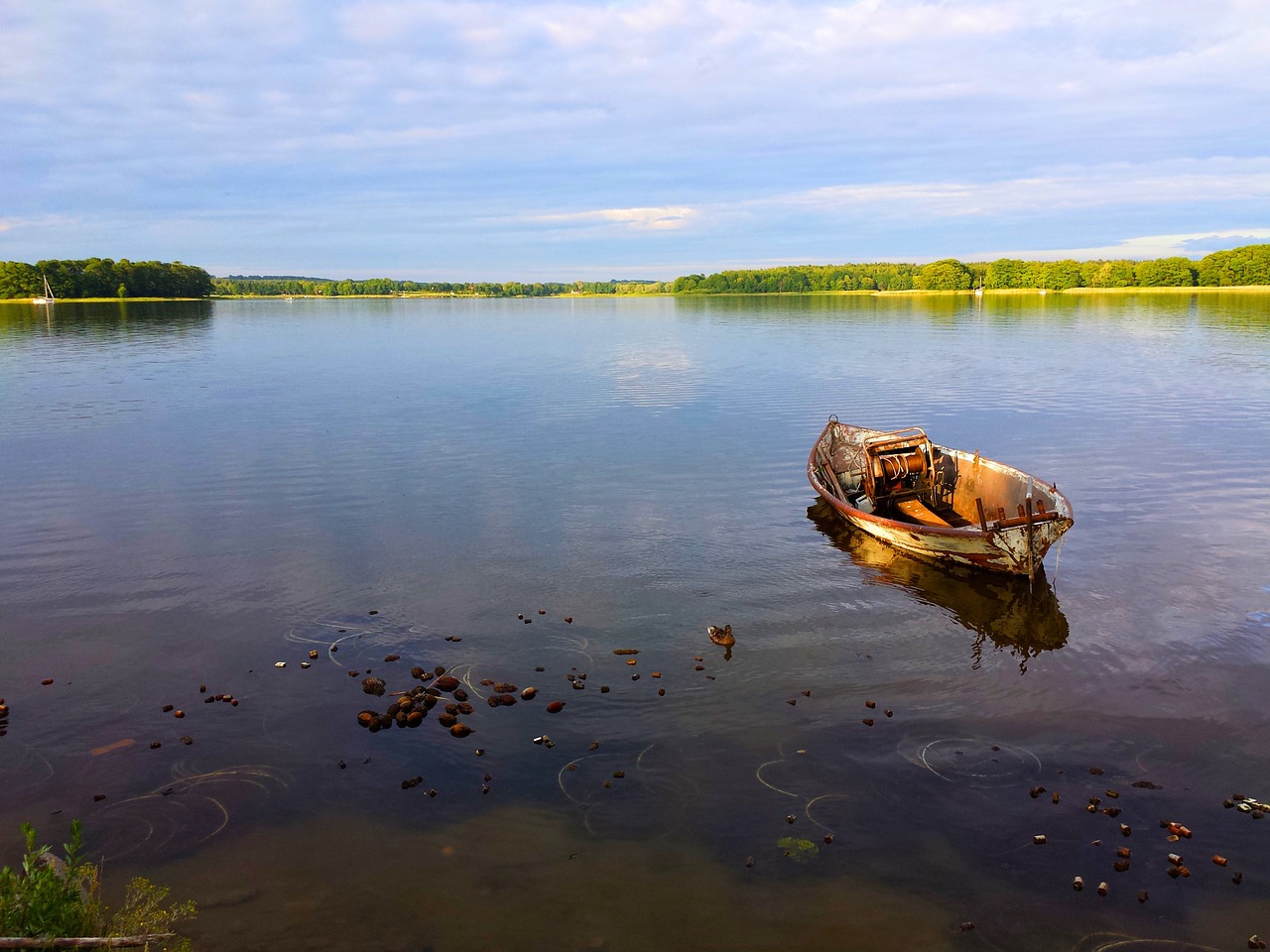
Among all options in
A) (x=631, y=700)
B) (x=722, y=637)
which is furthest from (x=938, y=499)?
(x=631, y=700)

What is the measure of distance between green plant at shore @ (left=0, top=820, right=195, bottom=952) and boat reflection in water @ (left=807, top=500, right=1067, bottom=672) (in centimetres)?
1714

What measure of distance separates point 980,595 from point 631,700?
12317 mm

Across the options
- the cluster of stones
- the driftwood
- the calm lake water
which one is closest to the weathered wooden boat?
the calm lake water

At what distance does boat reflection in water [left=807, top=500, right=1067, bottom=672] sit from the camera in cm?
2094

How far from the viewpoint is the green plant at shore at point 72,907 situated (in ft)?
28.3

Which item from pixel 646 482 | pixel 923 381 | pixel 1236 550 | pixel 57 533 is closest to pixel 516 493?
pixel 646 482

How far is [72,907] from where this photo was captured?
9.17 meters

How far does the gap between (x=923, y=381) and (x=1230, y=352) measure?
41176 mm

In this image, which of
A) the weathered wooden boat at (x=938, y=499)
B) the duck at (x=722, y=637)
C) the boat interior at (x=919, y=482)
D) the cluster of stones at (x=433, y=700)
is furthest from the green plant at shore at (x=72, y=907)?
the boat interior at (x=919, y=482)

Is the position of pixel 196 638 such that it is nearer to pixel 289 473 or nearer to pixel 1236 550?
Answer: pixel 289 473

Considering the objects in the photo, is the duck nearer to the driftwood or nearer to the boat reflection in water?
the boat reflection in water

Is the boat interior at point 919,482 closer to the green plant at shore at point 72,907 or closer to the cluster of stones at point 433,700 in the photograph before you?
the cluster of stones at point 433,700

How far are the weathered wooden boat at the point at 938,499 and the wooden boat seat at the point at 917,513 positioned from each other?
0.12ft

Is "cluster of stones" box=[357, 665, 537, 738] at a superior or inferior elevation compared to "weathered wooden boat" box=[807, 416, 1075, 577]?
inferior
